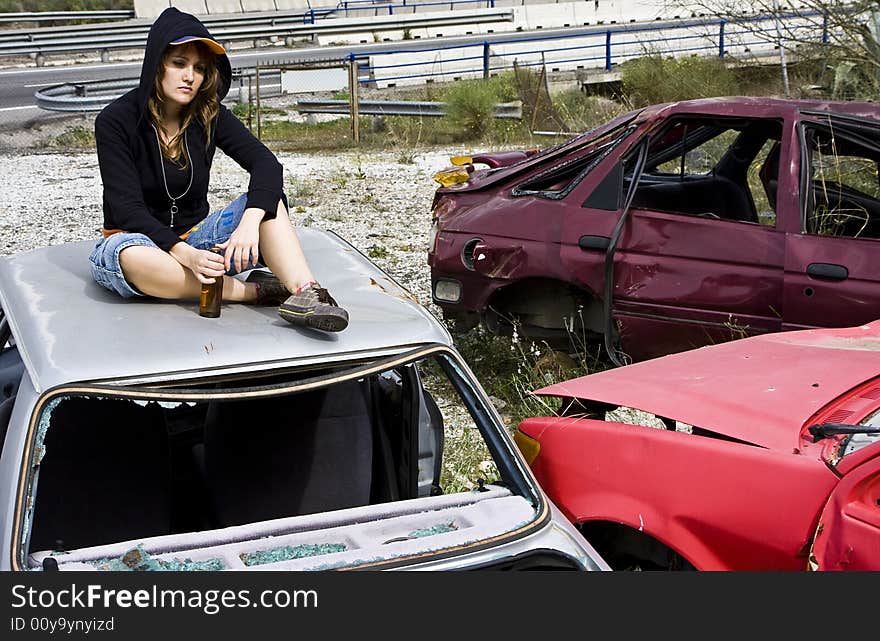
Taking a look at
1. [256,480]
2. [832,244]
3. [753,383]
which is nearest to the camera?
[256,480]

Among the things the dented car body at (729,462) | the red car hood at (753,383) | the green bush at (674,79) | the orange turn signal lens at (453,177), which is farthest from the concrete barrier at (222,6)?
the dented car body at (729,462)

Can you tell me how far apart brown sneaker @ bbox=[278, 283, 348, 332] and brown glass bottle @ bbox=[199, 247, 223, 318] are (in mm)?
206

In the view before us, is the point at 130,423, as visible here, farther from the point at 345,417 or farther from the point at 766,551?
the point at 766,551

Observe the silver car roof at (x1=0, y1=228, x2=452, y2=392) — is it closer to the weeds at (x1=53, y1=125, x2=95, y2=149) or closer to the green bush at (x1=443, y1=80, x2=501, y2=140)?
the green bush at (x1=443, y1=80, x2=501, y2=140)

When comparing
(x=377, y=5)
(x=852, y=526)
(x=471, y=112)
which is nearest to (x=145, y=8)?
(x=377, y=5)

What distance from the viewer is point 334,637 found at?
2.14 m

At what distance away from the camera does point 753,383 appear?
348 cm

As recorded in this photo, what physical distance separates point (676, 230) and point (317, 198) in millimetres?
6796

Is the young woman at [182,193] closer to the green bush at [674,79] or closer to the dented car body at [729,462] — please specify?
the dented car body at [729,462]

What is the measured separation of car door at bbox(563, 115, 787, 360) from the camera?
5223mm

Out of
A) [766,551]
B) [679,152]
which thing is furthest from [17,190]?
[766,551]

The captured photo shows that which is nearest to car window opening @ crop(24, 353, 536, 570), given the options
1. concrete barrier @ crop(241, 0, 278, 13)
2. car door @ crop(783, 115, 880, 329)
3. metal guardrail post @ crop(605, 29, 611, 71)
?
car door @ crop(783, 115, 880, 329)

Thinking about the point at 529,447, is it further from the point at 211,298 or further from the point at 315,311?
the point at 211,298

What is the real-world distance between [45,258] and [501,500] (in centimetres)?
182
